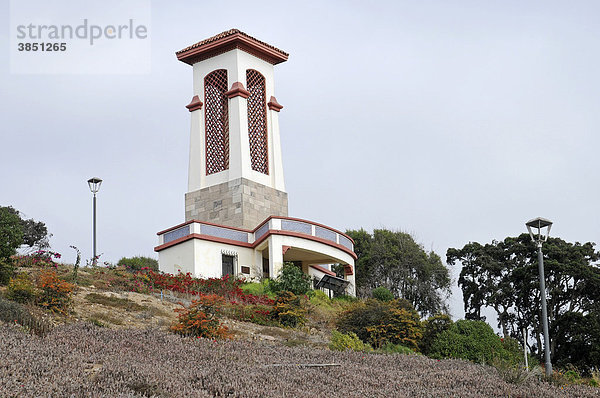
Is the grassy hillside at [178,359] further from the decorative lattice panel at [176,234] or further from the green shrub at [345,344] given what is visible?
the decorative lattice panel at [176,234]

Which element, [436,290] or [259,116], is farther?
[436,290]

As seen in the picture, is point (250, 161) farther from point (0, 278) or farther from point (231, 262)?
point (0, 278)

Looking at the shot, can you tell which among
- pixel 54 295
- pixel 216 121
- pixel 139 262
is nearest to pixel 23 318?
pixel 54 295

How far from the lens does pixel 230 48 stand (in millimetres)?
35938

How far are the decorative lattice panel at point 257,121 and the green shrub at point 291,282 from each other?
7.82 metres

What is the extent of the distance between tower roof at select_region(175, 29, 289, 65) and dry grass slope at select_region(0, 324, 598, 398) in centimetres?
1951

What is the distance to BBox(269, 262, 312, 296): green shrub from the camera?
27625 mm

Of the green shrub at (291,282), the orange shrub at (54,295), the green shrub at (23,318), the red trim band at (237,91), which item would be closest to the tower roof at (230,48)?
the red trim band at (237,91)

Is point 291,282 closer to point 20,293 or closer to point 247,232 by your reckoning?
point 247,232

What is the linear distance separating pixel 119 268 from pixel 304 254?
719cm

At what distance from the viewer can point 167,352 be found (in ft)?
50.4

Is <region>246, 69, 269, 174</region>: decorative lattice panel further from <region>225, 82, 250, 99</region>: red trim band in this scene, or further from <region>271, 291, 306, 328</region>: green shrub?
<region>271, 291, 306, 328</region>: green shrub

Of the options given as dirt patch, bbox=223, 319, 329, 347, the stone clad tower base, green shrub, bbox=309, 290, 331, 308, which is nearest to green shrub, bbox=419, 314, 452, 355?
dirt patch, bbox=223, 319, 329, 347

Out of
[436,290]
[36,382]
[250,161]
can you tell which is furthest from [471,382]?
[436,290]
